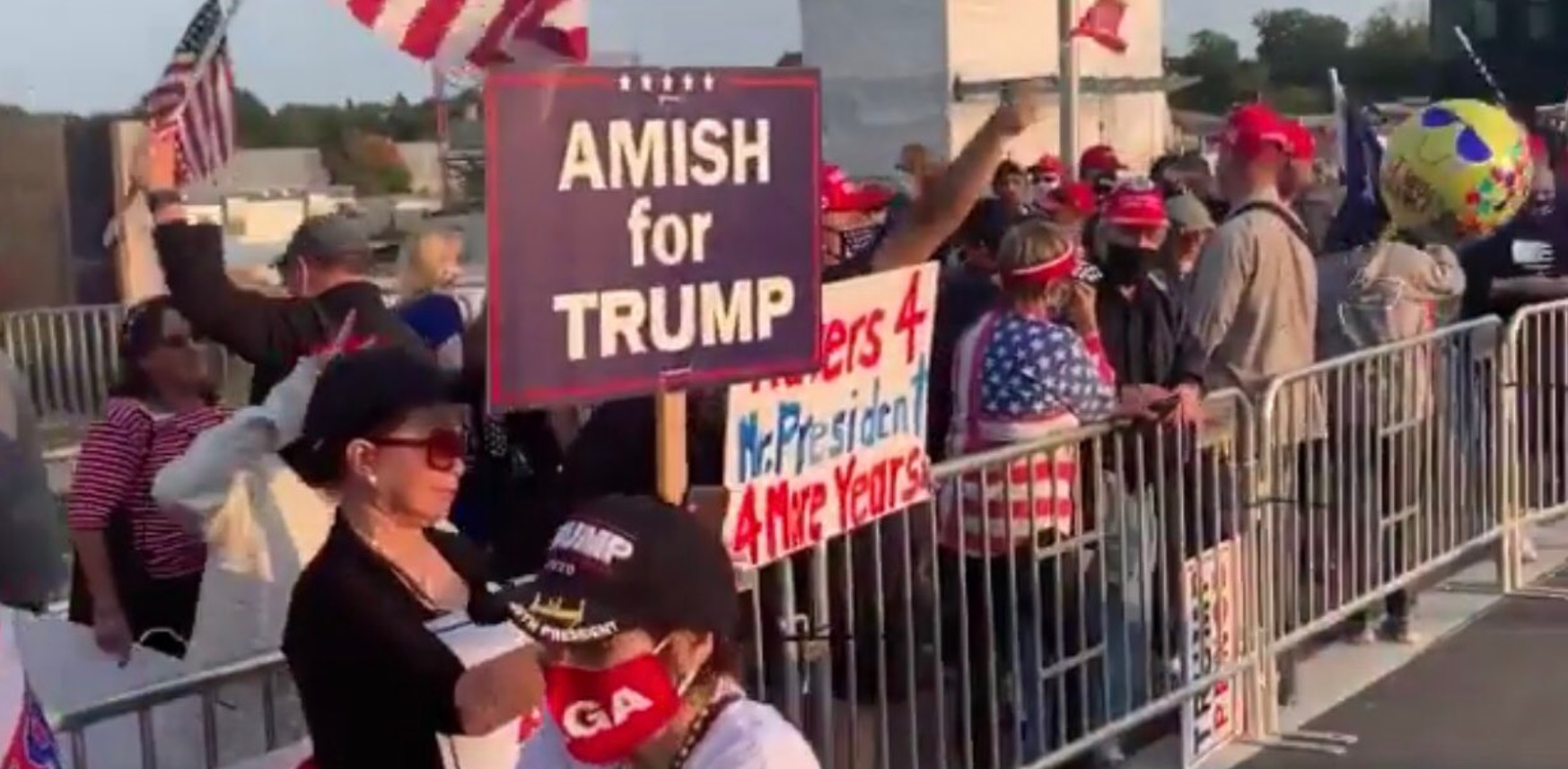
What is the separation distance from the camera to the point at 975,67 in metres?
23.7

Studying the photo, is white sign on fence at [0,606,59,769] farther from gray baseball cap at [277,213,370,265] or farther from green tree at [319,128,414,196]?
green tree at [319,128,414,196]

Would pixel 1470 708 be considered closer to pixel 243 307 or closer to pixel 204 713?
pixel 243 307

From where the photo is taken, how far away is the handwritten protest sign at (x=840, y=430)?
4906 mm

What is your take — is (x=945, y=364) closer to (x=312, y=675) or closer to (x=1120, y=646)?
(x=1120, y=646)

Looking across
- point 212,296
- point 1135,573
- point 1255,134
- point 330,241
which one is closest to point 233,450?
point 212,296

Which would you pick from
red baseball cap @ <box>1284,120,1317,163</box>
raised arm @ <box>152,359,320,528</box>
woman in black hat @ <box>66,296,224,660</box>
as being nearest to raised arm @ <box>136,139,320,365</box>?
woman in black hat @ <box>66,296,224,660</box>

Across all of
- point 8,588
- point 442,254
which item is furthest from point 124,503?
point 442,254

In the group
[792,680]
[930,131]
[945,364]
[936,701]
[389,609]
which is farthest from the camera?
[930,131]

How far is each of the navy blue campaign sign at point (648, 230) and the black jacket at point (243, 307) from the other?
2.18 meters

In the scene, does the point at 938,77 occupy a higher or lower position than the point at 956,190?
higher

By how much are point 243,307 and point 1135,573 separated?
2.68 metres

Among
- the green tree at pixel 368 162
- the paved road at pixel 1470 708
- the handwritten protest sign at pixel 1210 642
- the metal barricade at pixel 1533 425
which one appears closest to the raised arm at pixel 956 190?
the handwritten protest sign at pixel 1210 642

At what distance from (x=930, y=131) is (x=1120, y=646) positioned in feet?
52.7

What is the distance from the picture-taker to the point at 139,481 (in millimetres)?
6059
